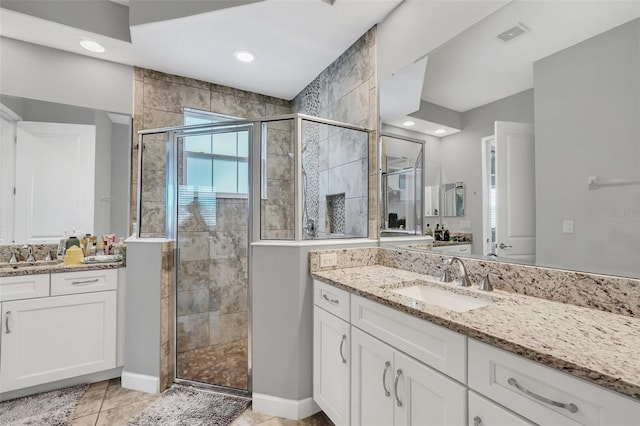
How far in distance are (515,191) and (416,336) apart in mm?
816

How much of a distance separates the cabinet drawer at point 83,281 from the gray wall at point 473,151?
7.95 feet

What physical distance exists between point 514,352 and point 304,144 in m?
1.62

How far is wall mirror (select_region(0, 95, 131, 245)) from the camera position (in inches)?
89.8

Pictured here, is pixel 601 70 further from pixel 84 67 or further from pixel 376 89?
pixel 84 67

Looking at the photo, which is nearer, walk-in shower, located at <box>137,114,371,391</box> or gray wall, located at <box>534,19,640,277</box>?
gray wall, located at <box>534,19,640,277</box>

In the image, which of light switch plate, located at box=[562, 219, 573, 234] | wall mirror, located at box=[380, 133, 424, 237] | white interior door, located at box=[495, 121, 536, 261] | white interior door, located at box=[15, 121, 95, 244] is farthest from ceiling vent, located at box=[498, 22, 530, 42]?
white interior door, located at box=[15, 121, 95, 244]

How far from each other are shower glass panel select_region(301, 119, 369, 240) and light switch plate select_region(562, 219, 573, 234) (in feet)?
4.05

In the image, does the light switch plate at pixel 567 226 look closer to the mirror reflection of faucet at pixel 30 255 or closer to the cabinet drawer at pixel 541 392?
the cabinet drawer at pixel 541 392

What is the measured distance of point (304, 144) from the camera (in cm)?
202

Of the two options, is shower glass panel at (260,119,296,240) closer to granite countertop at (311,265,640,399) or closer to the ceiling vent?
granite countertop at (311,265,640,399)

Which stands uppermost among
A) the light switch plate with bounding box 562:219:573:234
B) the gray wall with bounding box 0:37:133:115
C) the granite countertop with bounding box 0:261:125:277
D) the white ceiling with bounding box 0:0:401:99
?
the white ceiling with bounding box 0:0:401:99

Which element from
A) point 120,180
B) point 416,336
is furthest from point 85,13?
point 416,336

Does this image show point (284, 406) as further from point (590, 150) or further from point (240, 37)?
point (240, 37)

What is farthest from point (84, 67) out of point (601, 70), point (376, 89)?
point (601, 70)
